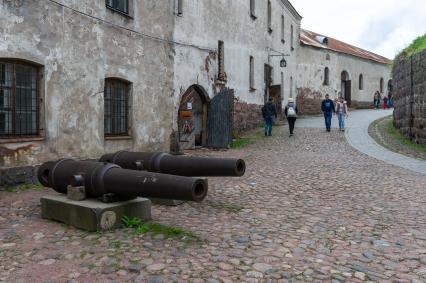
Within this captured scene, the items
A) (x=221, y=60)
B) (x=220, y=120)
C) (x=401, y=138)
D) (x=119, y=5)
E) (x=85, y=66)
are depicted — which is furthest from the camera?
(x=401, y=138)

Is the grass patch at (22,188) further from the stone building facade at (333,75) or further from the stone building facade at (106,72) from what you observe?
the stone building facade at (333,75)

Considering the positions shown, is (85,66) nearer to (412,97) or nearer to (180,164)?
(180,164)

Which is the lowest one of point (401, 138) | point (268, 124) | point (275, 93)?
point (401, 138)

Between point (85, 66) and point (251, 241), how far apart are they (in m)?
5.72

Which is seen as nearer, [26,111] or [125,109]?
[26,111]

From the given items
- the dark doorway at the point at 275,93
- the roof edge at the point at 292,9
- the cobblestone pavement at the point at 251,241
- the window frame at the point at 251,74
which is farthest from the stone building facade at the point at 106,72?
the roof edge at the point at 292,9

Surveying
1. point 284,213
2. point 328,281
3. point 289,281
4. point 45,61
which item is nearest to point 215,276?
point 289,281

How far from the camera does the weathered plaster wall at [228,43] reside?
13.1 m

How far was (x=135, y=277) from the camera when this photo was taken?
12.7 feet

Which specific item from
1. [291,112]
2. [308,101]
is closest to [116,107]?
[291,112]

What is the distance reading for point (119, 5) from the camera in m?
10.3

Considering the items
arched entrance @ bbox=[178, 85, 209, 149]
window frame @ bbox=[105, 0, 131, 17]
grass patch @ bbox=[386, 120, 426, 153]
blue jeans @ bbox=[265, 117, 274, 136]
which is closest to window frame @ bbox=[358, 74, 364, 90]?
grass patch @ bbox=[386, 120, 426, 153]

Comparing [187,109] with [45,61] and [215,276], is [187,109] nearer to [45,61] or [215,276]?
[45,61]

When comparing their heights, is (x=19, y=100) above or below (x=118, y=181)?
above
